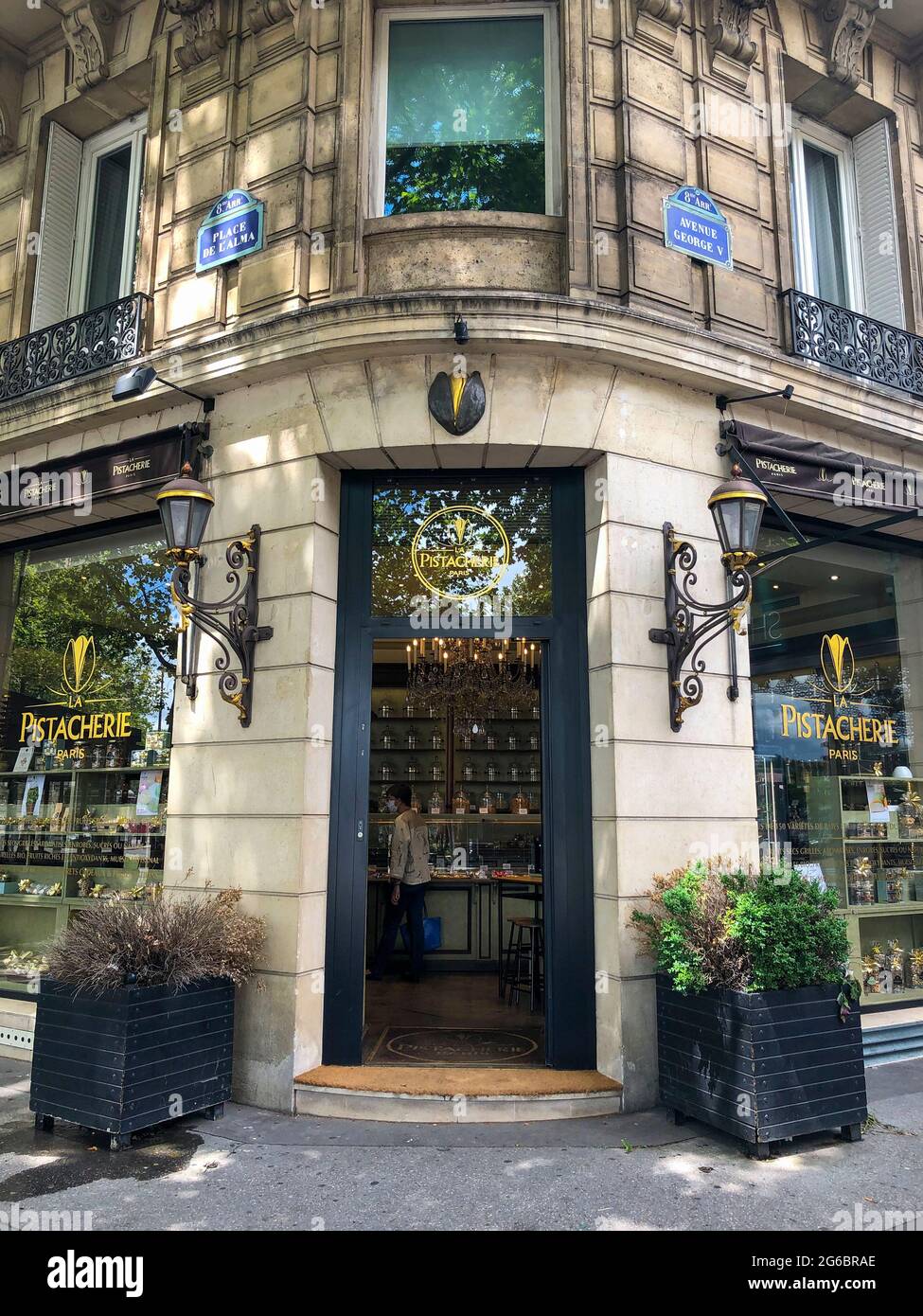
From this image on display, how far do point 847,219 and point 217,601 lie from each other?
25.3 ft

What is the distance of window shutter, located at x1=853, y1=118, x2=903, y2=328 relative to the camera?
9234 millimetres

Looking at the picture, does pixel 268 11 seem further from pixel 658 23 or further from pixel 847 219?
pixel 847 219

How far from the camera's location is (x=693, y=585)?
6988 mm

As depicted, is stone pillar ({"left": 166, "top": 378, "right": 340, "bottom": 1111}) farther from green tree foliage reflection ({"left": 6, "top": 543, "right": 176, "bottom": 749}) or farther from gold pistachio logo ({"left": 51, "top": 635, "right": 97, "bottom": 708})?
gold pistachio logo ({"left": 51, "top": 635, "right": 97, "bottom": 708})

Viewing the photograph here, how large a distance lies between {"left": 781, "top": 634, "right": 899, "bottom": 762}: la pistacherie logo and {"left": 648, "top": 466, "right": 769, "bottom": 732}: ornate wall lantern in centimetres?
175

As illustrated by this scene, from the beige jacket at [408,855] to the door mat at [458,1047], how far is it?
2.62m

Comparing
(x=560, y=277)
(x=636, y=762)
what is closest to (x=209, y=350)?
(x=560, y=277)

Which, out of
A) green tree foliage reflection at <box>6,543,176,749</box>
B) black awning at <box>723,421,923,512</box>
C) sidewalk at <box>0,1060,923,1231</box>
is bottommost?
sidewalk at <box>0,1060,923,1231</box>

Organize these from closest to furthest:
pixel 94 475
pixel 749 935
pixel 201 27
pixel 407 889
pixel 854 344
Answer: pixel 749 935
pixel 201 27
pixel 94 475
pixel 854 344
pixel 407 889

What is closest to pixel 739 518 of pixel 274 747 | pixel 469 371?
pixel 469 371

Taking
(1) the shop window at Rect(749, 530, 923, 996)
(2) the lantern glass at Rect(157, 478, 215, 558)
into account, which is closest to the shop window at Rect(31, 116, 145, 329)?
(2) the lantern glass at Rect(157, 478, 215, 558)

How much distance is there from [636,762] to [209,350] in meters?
4.71

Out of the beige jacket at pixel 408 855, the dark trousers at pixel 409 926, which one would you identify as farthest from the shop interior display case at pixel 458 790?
the beige jacket at pixel 408 855
